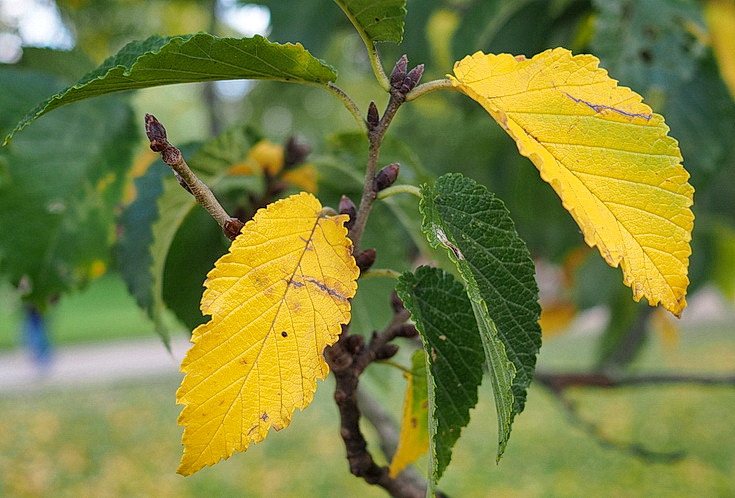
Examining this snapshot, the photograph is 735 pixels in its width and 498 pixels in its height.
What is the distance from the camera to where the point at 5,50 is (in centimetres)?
225

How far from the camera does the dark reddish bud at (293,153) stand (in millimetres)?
990

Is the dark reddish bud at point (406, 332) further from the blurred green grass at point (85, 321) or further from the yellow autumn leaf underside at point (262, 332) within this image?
the blurred green grass at point (85, 321)

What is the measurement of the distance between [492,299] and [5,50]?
2207 millimetres

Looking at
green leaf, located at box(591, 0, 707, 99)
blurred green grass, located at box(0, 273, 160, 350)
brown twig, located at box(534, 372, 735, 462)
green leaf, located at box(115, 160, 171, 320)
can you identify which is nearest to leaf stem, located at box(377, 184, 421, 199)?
green leaf, located at box(115, 160, 171, 320)

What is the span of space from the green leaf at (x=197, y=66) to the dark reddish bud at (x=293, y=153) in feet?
1.43

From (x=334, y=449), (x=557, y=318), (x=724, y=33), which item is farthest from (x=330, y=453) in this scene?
(x=724, y=33)

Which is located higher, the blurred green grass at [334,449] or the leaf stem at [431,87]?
the leaf stem at [431,87]

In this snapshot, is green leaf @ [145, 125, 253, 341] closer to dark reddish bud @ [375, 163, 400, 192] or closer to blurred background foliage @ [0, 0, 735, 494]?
blurred background foliage @ [0, 0, 735, 494]

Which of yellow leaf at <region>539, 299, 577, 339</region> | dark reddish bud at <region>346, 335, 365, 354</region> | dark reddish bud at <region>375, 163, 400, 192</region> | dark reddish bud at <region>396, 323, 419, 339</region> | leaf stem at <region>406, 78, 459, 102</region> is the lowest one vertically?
yellow leaf at <region>539, 299, 577, 339</region>

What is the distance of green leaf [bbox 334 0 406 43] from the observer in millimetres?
529

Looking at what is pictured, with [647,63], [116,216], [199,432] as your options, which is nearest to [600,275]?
[647,63]

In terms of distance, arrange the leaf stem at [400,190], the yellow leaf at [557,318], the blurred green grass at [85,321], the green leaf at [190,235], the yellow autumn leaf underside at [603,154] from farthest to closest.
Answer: the blurred green grass at [85,321]
the yellow leaf at [557,318]
the green leaf at [190,235]
the leaf stem at [400,190]
the yellow autumn leaf underside at [603,154]

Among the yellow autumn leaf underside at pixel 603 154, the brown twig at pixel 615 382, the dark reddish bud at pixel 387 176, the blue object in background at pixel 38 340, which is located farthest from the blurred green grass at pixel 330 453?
the yellow autumn leaf underside at pixel 603 154

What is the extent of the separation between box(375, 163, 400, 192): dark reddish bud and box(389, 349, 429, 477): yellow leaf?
0.15m
